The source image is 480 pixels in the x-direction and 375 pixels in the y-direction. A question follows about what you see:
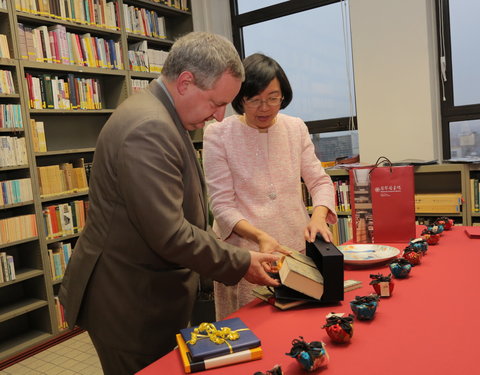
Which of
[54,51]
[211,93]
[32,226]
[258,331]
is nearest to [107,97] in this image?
[54,51]

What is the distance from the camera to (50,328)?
3.43 meters

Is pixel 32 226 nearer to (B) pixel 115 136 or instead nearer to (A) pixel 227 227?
(A) pixel 227 227

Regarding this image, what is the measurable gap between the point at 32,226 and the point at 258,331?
8.89 feet

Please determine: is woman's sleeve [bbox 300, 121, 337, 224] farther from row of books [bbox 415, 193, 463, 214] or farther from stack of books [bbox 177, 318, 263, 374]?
row of books [bbox 415, 193, 463, 214]

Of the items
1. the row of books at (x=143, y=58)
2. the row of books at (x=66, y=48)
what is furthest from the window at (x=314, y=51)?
the row of books at (x=66, y=48)

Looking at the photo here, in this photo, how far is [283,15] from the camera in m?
4.68

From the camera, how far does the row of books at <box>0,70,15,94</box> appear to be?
124 inches

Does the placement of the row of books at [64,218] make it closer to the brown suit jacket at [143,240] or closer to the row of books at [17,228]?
the row of books at [17,228]

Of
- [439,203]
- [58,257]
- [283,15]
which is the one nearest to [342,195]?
[439,203]

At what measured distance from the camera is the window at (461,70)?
374cm

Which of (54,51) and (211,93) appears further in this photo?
(54,51)

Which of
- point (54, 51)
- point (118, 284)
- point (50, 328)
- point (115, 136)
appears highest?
point (54, 51)

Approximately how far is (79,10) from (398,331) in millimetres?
3581

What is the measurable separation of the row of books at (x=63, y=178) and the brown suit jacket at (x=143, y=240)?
226cm
